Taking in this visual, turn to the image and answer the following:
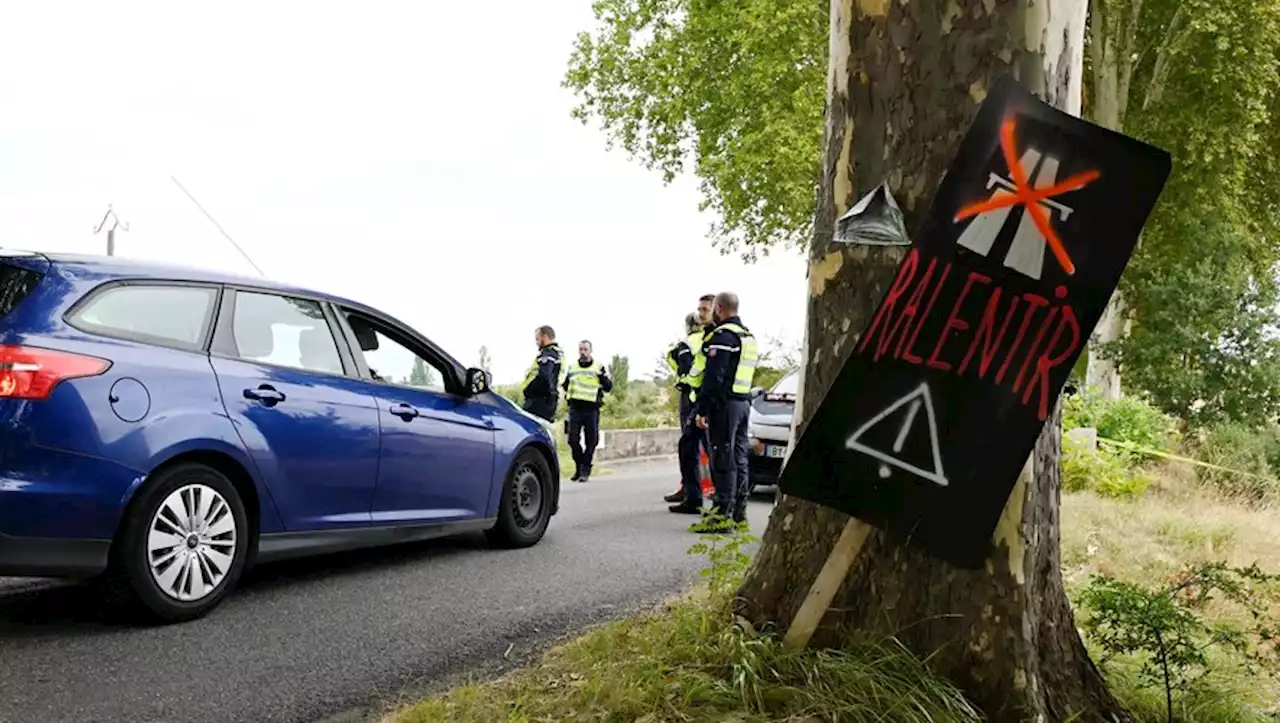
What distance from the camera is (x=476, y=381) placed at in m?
7.18

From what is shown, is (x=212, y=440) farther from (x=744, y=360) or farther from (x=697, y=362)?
(x=697, y=362)

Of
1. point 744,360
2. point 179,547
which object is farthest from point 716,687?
point 744,360

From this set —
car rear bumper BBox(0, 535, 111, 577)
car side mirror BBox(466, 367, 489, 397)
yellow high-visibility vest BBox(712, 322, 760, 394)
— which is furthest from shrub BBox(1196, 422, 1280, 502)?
car rear bumper BBox(0, 535, 111, 577)

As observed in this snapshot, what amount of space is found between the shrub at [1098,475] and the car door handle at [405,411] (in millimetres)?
8018

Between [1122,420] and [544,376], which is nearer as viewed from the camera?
[544,376]

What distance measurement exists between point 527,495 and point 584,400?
6.01 metres

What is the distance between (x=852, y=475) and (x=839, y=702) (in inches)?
26.4

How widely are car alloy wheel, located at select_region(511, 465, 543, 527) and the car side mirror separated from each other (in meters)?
0.81

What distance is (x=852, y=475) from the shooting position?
3.29 m

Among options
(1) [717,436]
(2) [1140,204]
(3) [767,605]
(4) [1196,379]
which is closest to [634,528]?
(1) [717,436]

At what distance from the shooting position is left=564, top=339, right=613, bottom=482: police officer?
13.8 meters

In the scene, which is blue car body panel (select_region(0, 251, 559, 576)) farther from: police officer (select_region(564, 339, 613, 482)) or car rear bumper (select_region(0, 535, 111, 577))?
police officer (select_region(564, 339, 613, 482))

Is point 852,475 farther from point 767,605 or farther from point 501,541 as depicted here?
point 501,541

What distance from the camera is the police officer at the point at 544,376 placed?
46.7 ft
